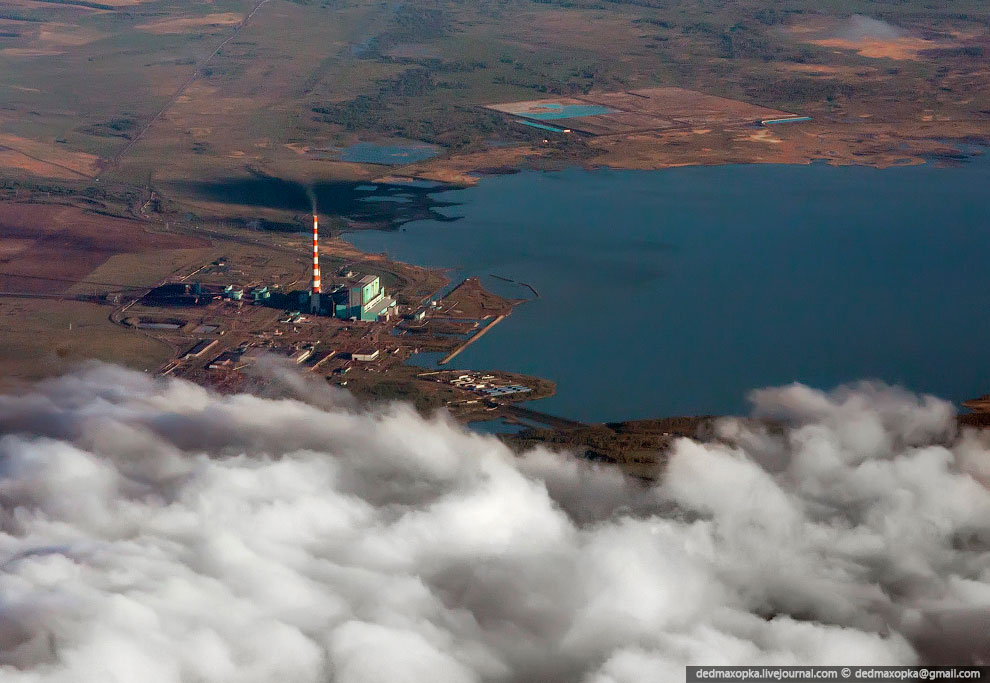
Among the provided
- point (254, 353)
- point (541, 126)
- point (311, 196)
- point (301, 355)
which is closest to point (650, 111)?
point (541, 126)

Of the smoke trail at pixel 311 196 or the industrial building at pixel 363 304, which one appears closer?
the industrial building at pixel 363 304

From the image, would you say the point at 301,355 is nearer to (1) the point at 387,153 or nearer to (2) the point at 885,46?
(1) the point at 387,153

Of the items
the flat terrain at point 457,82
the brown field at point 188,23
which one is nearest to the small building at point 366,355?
the flat terrain at point 457,82

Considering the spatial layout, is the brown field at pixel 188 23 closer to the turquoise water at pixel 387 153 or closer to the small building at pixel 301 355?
the turquoise water at pixel 387 153

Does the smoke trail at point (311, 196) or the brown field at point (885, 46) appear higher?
the brown field at point (885, 46)

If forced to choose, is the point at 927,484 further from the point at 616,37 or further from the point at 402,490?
the point at 616,37

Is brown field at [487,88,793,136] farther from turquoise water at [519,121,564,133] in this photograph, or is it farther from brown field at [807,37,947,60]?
brown field at [807,37,947,60]

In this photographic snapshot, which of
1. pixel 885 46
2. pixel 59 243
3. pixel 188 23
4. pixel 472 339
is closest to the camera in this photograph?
pixel 472 339

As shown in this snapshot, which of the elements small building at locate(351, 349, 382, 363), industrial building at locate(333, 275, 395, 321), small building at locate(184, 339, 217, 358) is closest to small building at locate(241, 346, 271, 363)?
small building at locate(184, 339, 217, 358)
